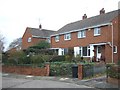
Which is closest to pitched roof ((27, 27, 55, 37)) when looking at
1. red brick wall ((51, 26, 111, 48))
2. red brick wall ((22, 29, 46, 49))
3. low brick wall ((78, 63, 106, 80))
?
red brick wall ((22, 29, 46, 49))

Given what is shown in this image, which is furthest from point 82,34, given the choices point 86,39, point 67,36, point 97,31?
point 67,36

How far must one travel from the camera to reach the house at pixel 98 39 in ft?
121

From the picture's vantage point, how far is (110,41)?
36.8 meters

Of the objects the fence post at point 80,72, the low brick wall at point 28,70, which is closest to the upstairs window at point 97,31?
the low brick wall at point 28,70

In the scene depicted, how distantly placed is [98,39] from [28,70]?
41.5 feet

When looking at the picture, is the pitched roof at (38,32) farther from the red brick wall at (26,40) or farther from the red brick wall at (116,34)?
the red brick wall at (116,34)

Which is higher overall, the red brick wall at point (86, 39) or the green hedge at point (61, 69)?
the red brick wall at point (86, 39)

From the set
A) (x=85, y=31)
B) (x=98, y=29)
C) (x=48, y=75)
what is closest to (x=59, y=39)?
(x=85, y=31)

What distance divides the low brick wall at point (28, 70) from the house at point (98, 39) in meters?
10.8

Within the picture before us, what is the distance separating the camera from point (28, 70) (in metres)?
30.6

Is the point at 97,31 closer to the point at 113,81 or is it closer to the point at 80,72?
the point at 80,72

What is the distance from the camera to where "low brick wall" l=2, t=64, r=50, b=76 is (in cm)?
2808

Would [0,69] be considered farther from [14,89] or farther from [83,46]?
[14,89]

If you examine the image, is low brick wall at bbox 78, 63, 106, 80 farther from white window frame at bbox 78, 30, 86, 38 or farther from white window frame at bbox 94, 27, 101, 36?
white window frame at bbox 78, 30, 86, 38
